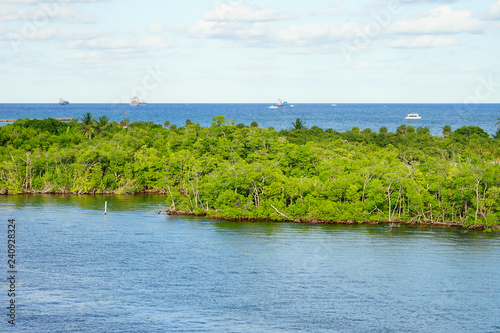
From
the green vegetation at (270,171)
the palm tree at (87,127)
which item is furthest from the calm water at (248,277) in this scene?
the palm tree at (87,127)

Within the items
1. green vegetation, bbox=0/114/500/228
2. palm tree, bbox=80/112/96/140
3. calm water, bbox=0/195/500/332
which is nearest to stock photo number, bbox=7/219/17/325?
calm water, bbox=0/195/500/332

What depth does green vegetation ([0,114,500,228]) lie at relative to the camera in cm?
6856

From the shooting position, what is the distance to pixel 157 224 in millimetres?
67812

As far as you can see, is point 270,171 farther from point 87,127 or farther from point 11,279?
point 87,127

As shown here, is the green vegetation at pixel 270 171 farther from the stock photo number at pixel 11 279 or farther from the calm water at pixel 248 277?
the stock photo number at pixel 11 279

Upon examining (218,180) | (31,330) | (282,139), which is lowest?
(31,330)

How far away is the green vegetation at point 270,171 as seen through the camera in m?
68.6

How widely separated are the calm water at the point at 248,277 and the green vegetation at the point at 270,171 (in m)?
3.72

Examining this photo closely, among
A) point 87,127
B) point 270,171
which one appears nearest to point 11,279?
point 270,171

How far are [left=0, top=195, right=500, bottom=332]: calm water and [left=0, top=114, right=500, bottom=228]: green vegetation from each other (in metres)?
3.72

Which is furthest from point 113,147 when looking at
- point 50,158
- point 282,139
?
point 282,139

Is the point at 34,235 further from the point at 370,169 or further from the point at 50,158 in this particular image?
the point at 370,169

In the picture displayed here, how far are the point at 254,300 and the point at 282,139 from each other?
52.3 m

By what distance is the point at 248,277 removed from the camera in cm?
4775
